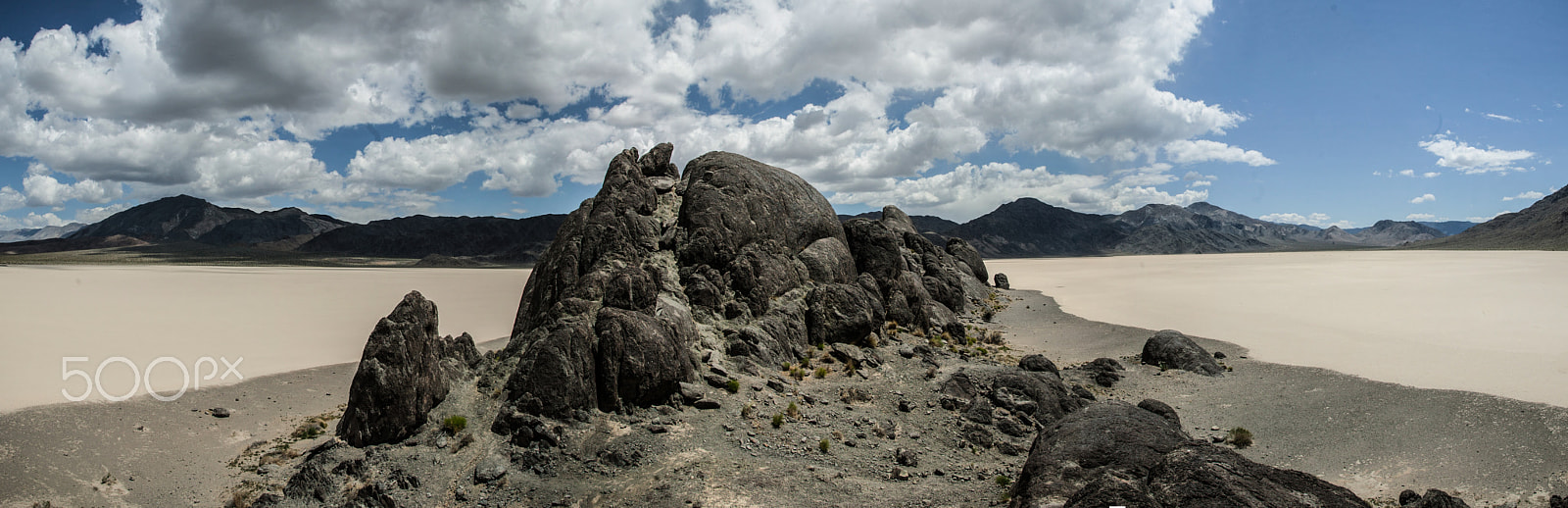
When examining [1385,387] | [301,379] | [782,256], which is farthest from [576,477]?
[1385,387]

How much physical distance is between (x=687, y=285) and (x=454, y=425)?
26.1 feet

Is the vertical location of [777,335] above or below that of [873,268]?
below

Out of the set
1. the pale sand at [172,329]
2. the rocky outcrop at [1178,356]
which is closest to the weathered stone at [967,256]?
the rocky outcrop at [1178,356]

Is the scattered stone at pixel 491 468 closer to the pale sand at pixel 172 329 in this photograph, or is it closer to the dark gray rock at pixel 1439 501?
the pale sand at pixel 172 329

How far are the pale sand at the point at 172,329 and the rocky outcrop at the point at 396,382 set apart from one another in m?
9.42

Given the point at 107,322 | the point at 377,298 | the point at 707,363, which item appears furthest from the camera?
the point at 377,298

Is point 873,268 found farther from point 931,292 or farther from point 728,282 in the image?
point 728,282

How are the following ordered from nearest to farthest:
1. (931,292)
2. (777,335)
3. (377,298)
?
(777,335) → (931,292) → (377,298)

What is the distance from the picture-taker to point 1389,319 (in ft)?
98.3

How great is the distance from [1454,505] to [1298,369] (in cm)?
1297

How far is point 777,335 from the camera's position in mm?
18859

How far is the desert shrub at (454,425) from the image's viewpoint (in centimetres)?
1268

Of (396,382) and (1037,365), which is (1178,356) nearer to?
(1037,365)

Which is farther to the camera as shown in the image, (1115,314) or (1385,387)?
(1115,314)
